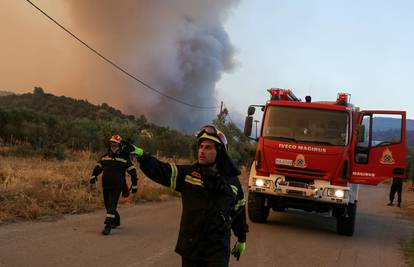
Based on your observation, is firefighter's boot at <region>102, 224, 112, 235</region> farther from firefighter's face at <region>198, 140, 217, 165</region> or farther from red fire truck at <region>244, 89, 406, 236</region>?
firefighter's face at <region>198, 140, 217, 165</region>

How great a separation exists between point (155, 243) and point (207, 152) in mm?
4518

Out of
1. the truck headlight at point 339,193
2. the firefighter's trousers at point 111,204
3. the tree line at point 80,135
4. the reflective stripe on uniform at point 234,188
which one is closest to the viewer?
the reflective stripe on uniform at point 234,188

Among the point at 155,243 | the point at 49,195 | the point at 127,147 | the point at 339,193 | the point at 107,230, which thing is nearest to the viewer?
the point at 127,147

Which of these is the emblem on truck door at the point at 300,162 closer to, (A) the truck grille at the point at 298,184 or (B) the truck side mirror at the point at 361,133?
(A) the truck grille at the point at 298,184

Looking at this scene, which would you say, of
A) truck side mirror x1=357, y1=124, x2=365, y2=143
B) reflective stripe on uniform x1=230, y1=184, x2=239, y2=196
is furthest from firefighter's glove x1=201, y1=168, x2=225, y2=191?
truck side mirror x1=357, y1=124, x2=365, y2=143

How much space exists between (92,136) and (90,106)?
40.4 meters

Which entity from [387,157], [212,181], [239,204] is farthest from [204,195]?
[387,157]

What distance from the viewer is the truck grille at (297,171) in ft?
32.8

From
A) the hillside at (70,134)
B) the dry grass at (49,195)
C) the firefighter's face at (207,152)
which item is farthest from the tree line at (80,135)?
the firefighter's face at (207,152)

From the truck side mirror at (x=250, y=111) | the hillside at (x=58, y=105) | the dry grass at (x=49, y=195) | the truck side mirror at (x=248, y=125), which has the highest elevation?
the hillside at (x=58, y=105)

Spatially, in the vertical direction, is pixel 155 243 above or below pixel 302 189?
below

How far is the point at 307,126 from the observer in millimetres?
10562

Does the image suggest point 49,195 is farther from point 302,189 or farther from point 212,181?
point 212,181

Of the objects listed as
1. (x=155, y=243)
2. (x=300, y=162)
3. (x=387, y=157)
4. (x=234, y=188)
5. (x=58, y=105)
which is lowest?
(x=155, y=243)
